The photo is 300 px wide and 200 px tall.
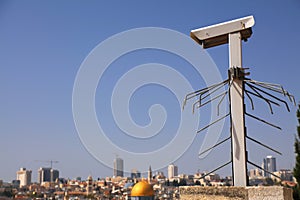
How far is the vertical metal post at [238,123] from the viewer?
9.69 feet

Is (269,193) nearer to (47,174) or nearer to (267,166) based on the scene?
(267,166)

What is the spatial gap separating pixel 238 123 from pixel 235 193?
0.52 m

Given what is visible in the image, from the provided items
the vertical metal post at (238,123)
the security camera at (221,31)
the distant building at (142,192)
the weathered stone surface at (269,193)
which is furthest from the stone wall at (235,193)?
the distant building at (142,192)

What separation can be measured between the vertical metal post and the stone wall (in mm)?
135

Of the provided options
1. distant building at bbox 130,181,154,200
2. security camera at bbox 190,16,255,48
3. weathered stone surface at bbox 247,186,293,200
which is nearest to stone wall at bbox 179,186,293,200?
weathered stone surface at bbox 247,186,293,200

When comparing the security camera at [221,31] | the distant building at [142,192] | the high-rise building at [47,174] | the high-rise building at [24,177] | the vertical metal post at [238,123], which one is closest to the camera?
the vertical metal post at [238,123]

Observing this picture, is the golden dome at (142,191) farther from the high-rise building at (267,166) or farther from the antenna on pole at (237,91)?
the antenna on pole at (237,91)

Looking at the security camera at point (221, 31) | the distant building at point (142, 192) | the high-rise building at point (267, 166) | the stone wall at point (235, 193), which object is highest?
the security camera at point (221, 31)

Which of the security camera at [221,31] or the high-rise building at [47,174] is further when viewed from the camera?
the high-rise building at [47,174]

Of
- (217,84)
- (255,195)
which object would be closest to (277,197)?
(255,195)

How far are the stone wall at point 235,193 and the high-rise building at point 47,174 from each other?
92.2 m

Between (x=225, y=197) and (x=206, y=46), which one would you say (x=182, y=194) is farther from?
Answer: (x=206, y=46)

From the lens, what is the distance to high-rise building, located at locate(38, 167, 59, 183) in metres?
90.8

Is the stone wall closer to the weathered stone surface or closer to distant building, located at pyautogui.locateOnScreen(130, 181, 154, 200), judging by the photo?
the weathered stone surface
